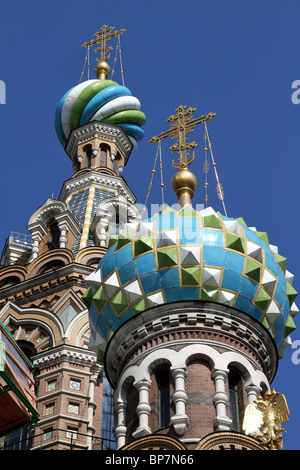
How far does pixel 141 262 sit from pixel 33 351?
4.48 m

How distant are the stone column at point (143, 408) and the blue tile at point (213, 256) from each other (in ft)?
7.01

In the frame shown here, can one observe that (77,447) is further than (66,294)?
No

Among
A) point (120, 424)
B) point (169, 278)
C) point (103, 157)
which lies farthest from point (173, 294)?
point (103, 157)

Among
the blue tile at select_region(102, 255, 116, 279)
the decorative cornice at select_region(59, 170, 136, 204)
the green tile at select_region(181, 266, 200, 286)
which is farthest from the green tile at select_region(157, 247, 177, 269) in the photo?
the decorative cornice at select_region(59, 170, 136, 204)

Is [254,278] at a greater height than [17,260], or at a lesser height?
lesser

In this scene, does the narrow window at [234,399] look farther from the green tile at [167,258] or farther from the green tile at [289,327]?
the green tile at [167,258]

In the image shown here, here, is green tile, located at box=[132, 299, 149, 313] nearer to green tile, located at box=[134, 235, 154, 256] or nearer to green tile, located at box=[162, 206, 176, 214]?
green tile, located at box=[134, 235, 154, 256]

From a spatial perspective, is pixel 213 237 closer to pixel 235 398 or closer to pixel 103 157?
pixel 235 398

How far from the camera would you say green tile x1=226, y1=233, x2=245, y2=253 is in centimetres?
2008

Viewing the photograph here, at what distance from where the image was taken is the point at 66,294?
2434 cm

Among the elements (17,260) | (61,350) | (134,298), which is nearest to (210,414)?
(134,298)

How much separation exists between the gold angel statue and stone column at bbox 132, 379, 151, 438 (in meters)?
1.47

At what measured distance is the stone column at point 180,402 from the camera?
18.2 m
